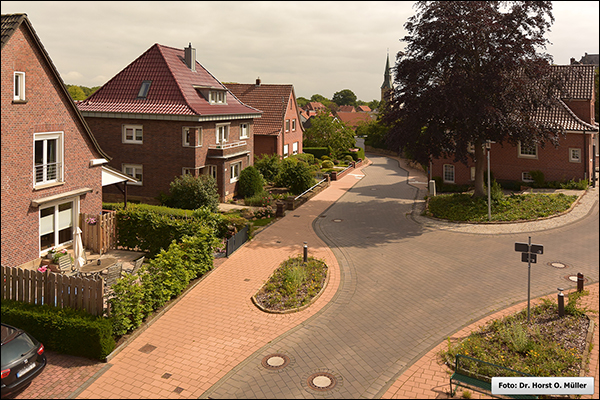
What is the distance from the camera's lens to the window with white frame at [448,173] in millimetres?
36188

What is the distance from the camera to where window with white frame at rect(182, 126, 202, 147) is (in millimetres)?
28625

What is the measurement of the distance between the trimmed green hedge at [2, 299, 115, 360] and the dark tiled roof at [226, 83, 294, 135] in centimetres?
3484

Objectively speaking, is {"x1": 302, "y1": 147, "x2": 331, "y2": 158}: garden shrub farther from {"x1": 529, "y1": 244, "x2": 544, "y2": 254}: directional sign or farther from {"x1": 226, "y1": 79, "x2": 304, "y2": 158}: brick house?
{"x1": 529, "y1": 244, "x2": 544, "y2": 254}: directional sign

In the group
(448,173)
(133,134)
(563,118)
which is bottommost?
(448,173)

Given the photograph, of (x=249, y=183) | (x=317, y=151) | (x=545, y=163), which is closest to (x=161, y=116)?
(x=249, y=183)

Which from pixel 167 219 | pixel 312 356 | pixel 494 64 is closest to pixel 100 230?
pixel 167 219

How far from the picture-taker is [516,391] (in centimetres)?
939

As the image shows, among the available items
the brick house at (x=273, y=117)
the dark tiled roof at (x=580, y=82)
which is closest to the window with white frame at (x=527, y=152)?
the dark tiled roof at (x=580, y=82)

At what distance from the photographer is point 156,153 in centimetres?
2942

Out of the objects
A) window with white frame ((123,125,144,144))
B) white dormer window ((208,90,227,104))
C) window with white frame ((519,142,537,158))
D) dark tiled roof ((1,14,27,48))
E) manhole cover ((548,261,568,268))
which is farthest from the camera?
window with white frame ((519,142,537,158))

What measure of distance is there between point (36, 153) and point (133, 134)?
13.4 metres

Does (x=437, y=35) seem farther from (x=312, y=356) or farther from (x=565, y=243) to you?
(x=312, y=356)

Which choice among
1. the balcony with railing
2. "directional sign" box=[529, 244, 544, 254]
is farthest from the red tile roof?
"directional sign" box=[529, 244, 544, 254]

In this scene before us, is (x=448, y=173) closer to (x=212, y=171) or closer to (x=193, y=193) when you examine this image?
(x=212, y=171)
